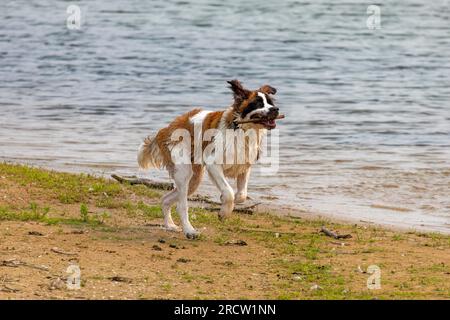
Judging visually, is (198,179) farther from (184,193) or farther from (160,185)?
(160,185)

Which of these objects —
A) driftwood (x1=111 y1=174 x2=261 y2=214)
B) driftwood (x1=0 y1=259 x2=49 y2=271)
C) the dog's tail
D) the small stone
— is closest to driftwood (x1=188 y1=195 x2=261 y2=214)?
driftwood (x1=111 y1=174 x2=261 y2=214)

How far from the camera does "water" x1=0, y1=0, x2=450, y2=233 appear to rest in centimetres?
1644

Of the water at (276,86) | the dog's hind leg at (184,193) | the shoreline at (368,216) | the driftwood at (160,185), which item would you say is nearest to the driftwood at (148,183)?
the driftwood at (160,185)

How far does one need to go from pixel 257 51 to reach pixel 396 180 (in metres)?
17.9

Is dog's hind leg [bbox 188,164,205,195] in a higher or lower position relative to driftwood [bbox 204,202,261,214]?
higher

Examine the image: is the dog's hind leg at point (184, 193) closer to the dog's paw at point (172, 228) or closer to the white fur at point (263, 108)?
the dog's paw at point (172, 228)

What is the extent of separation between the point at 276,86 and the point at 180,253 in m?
17.2

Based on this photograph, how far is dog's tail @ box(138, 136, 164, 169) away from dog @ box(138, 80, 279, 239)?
1 centimetres

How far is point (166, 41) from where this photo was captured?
35688mm

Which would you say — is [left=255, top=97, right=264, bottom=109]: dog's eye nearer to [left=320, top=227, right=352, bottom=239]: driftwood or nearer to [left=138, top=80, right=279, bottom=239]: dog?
[left=138, top=80, right=279, bottom=239]: dog

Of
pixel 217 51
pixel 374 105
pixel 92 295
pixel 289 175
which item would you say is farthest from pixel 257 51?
pixel 92 295

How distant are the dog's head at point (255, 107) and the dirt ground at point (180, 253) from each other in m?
1.39

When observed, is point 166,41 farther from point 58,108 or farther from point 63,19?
point 58,108

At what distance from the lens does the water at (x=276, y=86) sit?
16.4 metres
